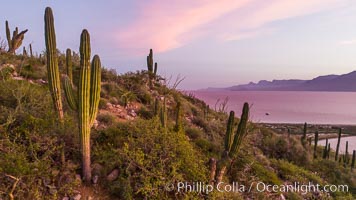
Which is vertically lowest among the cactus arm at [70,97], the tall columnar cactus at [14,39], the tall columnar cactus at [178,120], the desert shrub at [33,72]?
the tall columnar cactus at [178,120]

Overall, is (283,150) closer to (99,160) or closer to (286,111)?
(99,160)

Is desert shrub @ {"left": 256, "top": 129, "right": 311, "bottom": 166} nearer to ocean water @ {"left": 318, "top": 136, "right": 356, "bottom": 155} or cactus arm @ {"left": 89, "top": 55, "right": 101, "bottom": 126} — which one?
cactus arm @ {"left": 89, "top": 55, "right": 101, "bottom": 126}

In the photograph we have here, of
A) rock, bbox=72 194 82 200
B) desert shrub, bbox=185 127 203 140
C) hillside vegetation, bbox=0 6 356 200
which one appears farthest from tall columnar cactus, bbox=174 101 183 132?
rock, bbox=72 194 82 200

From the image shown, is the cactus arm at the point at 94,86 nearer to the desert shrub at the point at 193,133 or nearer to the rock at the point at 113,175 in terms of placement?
the rock at the point at 113,175

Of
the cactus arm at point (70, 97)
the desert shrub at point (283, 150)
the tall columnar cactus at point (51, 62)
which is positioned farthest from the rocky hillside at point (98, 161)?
the desert shrub at point (283, 150)

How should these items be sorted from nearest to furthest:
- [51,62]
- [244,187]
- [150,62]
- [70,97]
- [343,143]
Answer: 1. [70,97]
2. [51,62]
3. [244,187]
4. [150,62]
5. [343,143]

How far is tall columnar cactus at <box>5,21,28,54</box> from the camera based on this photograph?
11.8m

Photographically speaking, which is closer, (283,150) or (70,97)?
(70,97)

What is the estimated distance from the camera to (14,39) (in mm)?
12016

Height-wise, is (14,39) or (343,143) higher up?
(14,39)

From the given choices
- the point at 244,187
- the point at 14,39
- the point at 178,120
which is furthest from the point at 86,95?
the point at 14,39

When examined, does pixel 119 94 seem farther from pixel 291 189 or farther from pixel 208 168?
pixel 291 189

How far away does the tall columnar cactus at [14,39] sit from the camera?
1180 cm

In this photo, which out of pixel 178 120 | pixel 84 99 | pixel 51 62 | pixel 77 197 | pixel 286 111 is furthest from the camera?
pixel 286 111
